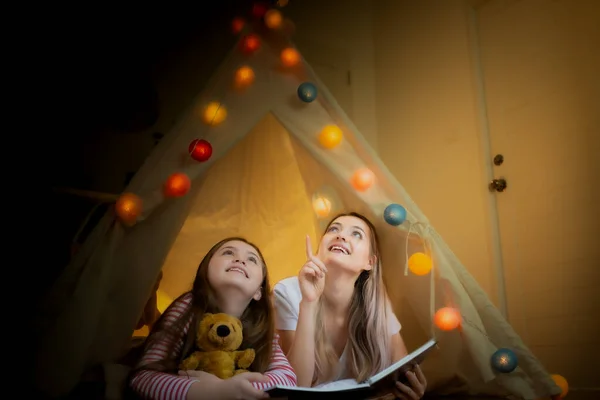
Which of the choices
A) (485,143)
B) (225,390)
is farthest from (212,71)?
(225,390)

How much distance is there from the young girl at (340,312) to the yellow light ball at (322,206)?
0.12 metres

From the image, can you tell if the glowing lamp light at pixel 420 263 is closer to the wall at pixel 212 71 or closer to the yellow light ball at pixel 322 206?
the yellow light ball at pixel 322 206

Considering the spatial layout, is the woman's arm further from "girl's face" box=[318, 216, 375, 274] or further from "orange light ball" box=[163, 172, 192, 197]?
"orange light ball" box=[163, 172, 192, 197]

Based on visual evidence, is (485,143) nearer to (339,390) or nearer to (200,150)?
(200,150)

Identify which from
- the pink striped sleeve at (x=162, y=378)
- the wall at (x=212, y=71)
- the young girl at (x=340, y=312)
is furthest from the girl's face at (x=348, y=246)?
the wall at (x=212, y=71)

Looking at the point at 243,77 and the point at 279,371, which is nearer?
the point at 279,371

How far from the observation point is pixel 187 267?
1.70 meters

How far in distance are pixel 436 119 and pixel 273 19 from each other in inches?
41.8

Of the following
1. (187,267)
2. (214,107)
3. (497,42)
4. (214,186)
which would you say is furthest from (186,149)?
(497,42)

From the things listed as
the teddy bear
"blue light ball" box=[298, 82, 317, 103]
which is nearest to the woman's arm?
the teddy bear

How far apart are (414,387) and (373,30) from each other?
Answer: 82.5 inches

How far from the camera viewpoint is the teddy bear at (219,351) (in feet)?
3.73

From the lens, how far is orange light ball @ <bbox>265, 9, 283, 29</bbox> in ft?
4.96

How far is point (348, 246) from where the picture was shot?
142 cm
